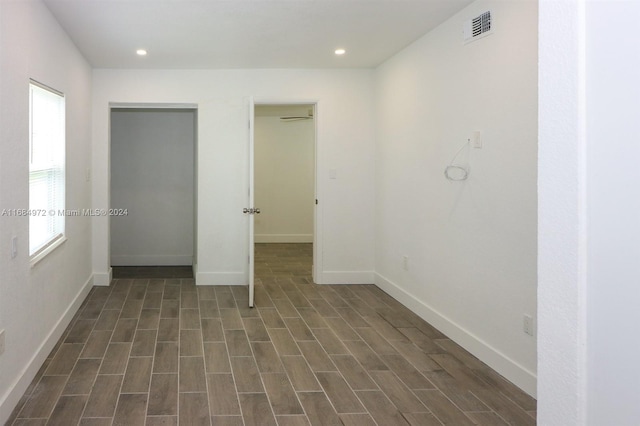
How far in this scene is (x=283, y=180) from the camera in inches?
417

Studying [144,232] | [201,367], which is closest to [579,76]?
[201,367]

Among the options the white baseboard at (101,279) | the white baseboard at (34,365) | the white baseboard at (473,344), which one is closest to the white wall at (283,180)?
the white baseboard at (101,279)

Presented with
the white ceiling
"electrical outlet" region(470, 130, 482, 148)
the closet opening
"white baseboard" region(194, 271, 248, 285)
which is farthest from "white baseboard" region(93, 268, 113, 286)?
"electrical outlet" region(470, 130, 482, 148)

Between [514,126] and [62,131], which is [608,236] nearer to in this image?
[514,126]

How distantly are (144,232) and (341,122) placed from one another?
131 inches

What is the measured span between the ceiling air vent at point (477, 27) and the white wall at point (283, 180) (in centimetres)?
656

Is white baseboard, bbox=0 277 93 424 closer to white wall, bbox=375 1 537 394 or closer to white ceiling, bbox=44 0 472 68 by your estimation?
white ceiling, bbox=44 0 472 68

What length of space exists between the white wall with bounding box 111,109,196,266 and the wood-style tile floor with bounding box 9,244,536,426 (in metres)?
2.20

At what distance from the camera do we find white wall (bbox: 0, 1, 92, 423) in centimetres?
309

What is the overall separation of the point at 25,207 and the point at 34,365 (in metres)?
0.99

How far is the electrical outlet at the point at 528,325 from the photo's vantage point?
11.1 ft

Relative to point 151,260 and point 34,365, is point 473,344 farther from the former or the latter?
point 151,260

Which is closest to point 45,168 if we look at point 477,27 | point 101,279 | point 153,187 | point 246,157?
point 101,279

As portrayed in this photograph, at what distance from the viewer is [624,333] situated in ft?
4.41
